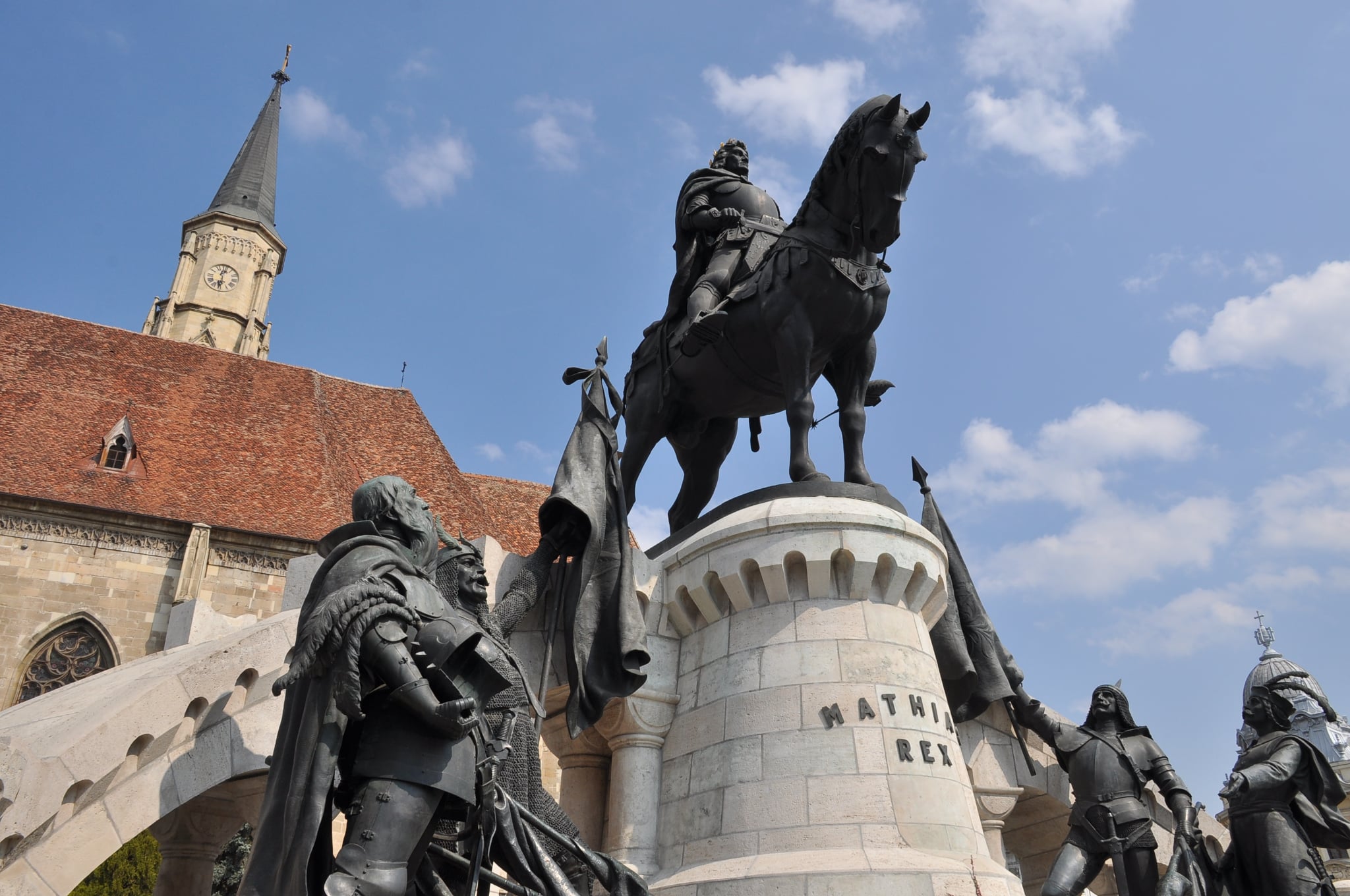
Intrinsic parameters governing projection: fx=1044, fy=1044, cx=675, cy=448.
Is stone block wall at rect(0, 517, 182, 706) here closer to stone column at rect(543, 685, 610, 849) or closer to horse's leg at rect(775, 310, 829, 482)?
stone column at rect(543, 685, 610, 849)

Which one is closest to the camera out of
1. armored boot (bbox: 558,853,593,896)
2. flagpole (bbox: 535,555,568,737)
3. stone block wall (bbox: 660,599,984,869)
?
armored boot (bbox: 558,853,593,896)

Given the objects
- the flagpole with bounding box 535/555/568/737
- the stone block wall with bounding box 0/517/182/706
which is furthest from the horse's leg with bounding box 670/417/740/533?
the stone block wall with bounding box 0/517/182/706

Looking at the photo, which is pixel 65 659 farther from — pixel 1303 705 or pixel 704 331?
pixel 1303 705

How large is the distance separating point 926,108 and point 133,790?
5878mm

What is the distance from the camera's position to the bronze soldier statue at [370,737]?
10.8 ft

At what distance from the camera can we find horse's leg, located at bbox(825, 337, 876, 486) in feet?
24.5

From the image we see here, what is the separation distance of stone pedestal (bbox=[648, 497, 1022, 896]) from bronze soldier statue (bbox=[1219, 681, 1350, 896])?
132 centimetres

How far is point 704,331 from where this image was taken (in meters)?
7.43

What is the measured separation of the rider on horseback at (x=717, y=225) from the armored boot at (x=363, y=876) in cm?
514

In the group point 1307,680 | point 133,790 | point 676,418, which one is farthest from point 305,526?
point 1307,680

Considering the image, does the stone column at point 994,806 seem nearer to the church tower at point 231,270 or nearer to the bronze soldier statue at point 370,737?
the bronze soldier statue at point 370,737

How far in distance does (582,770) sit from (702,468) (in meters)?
2.71

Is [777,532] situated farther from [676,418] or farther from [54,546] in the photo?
[54,546]

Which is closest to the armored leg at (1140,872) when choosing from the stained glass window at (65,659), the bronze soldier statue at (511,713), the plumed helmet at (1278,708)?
the plumed helmet at (1278,708)
